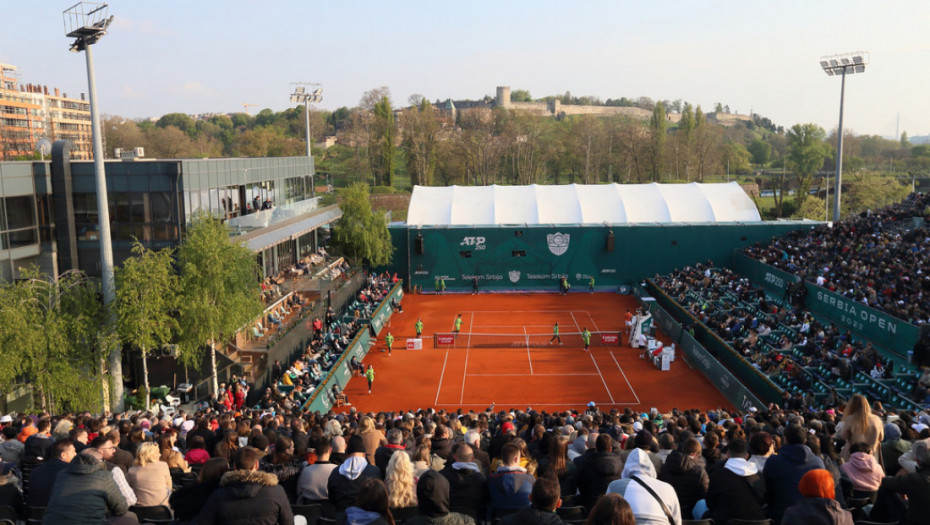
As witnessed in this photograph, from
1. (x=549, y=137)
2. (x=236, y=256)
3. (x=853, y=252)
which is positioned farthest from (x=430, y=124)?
(x=236, y=256)

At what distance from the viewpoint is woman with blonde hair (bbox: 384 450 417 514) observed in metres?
6.65

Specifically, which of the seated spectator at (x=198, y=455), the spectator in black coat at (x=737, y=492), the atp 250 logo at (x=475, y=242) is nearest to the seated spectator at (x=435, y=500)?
the spectator in black coat at (x=737, y=492)

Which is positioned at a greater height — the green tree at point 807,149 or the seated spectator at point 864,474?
the green tree at point 807,149

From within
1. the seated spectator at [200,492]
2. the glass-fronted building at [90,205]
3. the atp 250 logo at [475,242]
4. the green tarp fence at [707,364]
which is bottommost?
the green tarp fence at [707,364]

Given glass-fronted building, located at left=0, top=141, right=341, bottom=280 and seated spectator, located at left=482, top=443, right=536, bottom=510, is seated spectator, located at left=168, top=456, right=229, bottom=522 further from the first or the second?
glass-fronted building, located at left=0, top=141, right=341, bottom=280

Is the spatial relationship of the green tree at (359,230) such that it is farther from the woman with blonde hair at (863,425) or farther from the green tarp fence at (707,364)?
the woman with blonde hair at (863,425)

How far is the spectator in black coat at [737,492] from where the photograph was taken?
23.2ft

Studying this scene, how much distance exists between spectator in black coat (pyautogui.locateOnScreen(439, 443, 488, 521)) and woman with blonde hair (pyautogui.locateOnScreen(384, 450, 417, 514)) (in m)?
0.48

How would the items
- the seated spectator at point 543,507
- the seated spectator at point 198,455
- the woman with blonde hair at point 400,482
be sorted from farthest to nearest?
the seated spectator at point 198,455
the woman with blonde hair at point 400,482
the seated spectator at point 543,507

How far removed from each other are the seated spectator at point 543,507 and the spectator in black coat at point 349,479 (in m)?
2.43

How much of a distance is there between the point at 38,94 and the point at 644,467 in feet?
486

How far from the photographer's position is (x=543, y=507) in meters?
5.31

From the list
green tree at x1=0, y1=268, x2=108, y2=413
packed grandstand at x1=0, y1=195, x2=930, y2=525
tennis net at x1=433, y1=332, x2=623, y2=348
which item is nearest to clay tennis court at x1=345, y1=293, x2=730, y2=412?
tennis net at x1=433, y1=332, x2=623, y2=348

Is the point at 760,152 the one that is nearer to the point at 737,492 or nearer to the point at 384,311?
the point at 384,311
